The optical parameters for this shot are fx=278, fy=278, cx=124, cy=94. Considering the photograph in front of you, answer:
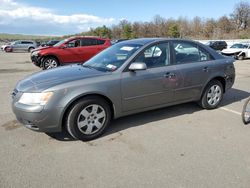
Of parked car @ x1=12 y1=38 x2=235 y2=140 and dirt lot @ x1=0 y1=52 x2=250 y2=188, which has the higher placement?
parked car @ x1=12 y1=38 x2=235 y2=140

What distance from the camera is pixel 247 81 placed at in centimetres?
993

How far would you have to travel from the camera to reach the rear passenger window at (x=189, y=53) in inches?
212

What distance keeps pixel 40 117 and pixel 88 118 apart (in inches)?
28.5

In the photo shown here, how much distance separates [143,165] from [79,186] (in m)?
0.88

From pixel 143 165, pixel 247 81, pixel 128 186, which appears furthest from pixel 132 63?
pixel 247 81

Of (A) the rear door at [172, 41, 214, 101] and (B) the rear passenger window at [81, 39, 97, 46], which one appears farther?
(B) the rear passenger window at [81, 39, 97, 46]

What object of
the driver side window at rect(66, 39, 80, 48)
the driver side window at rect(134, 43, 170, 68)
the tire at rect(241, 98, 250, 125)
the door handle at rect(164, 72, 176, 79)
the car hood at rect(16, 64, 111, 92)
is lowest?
the tire at rect(241, 98, 250, 125)

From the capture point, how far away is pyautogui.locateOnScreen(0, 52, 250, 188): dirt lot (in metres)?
3.21

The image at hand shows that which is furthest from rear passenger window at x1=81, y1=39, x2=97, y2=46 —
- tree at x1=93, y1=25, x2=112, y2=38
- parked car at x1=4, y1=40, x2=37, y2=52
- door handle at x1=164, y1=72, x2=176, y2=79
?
tree at x1=93, y1=25, x2=112, y2=38

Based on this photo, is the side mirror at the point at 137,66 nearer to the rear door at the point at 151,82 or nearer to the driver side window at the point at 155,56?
the rear door at the point at 151,82

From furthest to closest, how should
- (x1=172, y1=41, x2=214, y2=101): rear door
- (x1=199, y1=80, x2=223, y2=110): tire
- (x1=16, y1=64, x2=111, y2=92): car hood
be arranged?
1. (x1=199, y1=80, x2=223, y2=110): tire
2. (x1=172, y1=41, x2=214, y2=101): rear door
3. (x1=16, y1=64, x2=111, y2=92): car hood

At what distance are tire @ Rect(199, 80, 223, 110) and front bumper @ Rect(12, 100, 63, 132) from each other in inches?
125

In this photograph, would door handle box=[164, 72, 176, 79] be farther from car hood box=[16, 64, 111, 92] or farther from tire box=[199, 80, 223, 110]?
car hood box=[16, 64, 111, 92]

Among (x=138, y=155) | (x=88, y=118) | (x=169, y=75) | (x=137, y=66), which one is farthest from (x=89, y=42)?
(x=138, y=155)
